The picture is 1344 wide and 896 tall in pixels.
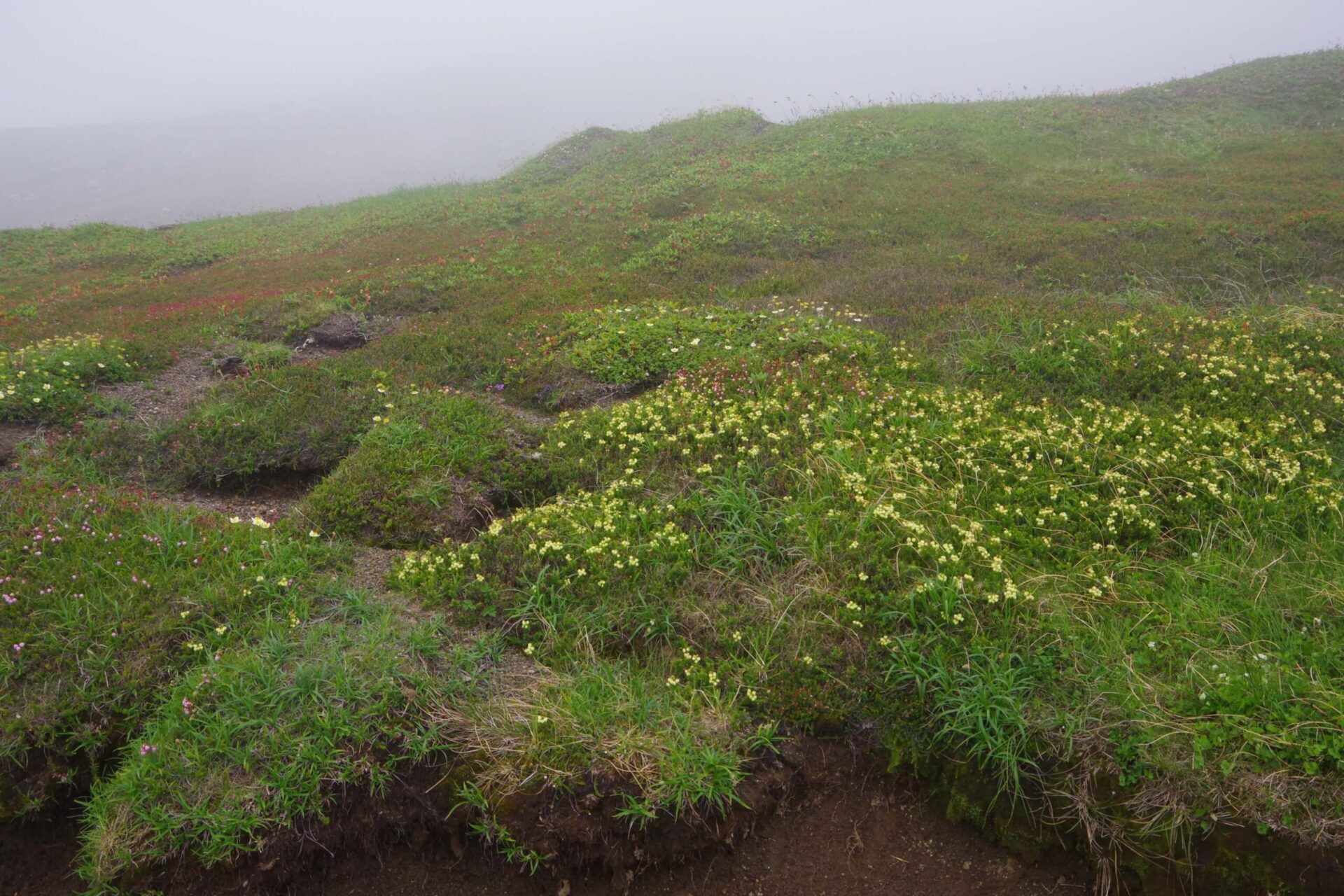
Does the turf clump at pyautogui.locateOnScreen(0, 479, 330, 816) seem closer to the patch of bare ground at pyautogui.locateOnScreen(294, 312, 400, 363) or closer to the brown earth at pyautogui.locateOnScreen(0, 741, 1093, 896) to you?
the brown earth at pyautogui.locateOnScreen(0, 741, 1093, 896)

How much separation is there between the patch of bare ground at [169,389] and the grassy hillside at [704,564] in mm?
118

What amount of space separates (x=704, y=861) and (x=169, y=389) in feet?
27.1

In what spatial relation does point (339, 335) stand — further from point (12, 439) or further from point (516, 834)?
point (516, 834)

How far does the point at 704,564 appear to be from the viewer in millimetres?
5570

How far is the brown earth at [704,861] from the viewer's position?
13.3 ft

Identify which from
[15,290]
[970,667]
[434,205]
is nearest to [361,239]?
[434,205]

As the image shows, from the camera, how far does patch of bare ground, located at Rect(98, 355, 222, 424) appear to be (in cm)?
849

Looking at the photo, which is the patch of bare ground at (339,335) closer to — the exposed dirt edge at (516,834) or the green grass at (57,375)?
the green grass at (57,375)

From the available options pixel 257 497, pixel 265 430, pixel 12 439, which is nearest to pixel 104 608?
pixel 257 497

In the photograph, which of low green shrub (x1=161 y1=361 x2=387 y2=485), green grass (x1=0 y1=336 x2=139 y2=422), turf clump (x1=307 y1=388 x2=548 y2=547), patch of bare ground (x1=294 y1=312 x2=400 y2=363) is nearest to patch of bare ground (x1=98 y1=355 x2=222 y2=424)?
green grass (x1=0 y1=336 x2=139 y2=422)

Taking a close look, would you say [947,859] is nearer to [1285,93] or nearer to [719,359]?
[719,359]

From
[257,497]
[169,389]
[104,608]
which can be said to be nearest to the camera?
[104,608]

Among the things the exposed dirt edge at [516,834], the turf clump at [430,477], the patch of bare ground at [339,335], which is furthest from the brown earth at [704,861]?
the patch of bare ground at [339,335]

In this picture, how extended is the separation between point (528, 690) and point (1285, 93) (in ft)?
94.0
